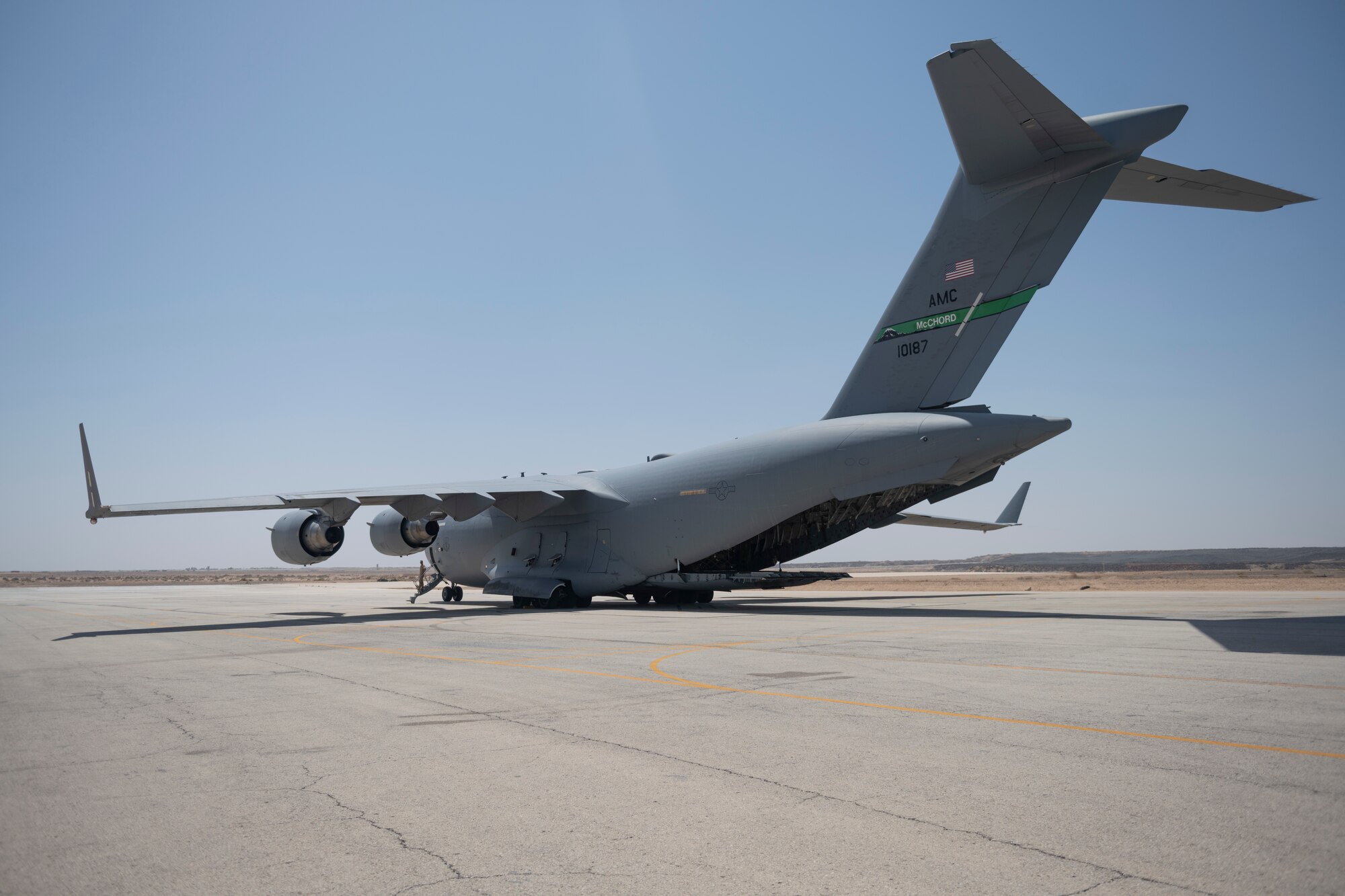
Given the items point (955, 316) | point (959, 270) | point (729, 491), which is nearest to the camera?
point (959, 270)

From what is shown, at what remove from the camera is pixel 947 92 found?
13.4 metres

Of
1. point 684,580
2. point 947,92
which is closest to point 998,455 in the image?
point 947,92

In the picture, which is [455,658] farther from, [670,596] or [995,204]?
[670,596]

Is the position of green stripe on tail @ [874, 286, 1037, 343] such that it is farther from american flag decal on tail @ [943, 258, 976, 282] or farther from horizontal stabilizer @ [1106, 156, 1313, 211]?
horizontal stabilizer @ [1106, 156, 1313, 211]

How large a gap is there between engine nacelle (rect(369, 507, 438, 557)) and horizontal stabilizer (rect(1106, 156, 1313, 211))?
17.3 meters

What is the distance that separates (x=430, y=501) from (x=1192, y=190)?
15845mm

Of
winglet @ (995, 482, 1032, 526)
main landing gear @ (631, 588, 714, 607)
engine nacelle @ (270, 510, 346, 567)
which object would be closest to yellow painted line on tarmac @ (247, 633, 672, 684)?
engine nacelle @ (270, 510, 346, 567)

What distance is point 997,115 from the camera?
1370 centimetres

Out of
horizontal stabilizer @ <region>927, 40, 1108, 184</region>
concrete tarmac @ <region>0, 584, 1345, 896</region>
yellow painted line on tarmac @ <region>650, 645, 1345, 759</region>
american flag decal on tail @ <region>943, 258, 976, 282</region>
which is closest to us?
concrete tarmac @ <region>0, 584, 1345, 896</region>

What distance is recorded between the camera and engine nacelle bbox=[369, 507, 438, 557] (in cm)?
2369

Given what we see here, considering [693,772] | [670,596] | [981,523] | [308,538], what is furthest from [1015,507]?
[693,772]

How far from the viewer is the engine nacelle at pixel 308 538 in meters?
22.1

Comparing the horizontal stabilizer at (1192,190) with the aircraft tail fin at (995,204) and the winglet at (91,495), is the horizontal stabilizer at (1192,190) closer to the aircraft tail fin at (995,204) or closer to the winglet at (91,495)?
the aircraft tail fin at (995,204)

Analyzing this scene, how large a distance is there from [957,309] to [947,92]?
12.7 ft
